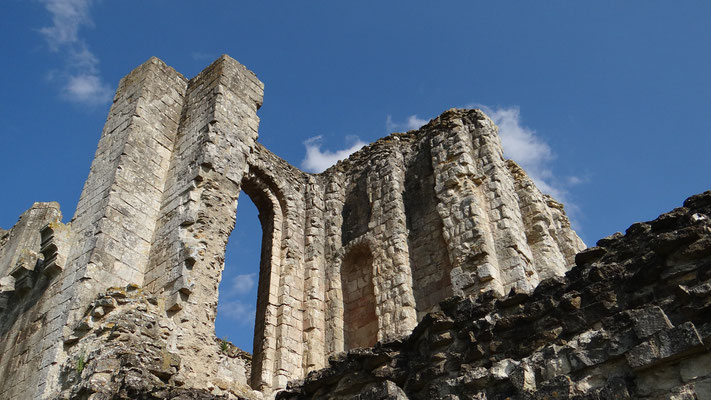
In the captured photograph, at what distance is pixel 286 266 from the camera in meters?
11.1

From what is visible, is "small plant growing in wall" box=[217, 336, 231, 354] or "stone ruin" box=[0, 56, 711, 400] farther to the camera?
"small plant growing in wall" box=[217, 336, 231, 354]

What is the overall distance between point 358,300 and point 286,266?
56.9 inches

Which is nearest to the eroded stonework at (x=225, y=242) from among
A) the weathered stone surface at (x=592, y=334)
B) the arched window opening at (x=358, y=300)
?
the arched window opening at (x=358, y=300)

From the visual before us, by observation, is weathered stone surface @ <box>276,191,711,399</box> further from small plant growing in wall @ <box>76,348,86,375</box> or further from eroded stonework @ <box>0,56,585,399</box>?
small plant growing in wall @ <box>76,348,86,375</box>

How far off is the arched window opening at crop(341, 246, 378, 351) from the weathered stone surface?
551 cm

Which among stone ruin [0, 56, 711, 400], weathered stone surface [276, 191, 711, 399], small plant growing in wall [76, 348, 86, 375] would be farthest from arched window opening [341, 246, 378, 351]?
weathered stone surface [276, 191, 711, 399]

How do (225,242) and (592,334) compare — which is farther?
(225,242)

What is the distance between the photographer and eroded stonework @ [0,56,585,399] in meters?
7.48

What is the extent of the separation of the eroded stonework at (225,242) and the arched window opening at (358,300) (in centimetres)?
3

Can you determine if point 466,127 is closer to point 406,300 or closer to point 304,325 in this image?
point 406,300

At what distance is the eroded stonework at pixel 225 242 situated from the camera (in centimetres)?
748

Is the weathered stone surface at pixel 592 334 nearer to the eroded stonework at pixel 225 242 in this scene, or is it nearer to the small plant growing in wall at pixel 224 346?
the eroded stonework at pixel 225 242

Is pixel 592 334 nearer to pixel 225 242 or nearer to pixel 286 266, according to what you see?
pixel 225 242

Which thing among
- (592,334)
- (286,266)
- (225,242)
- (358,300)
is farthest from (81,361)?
(592,334)
